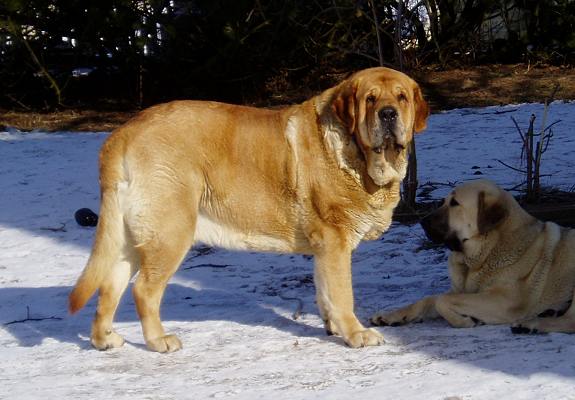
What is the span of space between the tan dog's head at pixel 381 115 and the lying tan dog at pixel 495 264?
626 millimetres

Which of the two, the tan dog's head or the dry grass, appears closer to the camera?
the tan dog's head

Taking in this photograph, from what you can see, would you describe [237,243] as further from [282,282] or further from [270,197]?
[282,282]

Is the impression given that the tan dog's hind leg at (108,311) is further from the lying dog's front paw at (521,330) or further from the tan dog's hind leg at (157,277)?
the lying dog's front paw at (521,330)

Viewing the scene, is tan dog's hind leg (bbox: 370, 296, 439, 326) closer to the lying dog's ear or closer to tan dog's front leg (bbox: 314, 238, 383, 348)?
tan dog's front leg (bbox: 314, 238, 383, 348)

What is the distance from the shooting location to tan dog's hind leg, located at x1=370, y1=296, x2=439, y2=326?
224 inches

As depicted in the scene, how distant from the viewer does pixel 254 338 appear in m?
5.54

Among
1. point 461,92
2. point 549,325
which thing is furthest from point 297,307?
point 461,92

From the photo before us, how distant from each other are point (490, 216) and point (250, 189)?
154cm

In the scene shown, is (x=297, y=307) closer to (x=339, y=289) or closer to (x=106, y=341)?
(x=339, y=289)

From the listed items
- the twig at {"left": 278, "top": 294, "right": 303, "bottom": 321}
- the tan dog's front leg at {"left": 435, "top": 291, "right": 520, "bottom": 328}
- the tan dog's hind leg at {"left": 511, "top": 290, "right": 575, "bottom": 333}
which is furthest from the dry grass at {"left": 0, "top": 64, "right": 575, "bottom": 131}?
the tan dog's hind leg at {"left": 511, "top": 290, "right": 575, "bottom": 333}

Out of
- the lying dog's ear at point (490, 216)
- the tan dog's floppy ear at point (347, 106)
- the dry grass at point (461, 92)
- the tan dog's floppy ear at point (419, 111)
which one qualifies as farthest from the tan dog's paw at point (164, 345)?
the dry grass at point (461, 92)

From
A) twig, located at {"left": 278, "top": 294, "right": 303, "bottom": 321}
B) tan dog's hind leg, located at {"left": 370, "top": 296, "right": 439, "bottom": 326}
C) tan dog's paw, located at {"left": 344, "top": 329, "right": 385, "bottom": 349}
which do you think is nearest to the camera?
tan dog's paw, located at {"left": 344, "top": 329, "right": 385, "bottom": 349}

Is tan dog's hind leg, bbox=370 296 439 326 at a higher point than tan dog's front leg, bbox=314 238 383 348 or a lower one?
lower

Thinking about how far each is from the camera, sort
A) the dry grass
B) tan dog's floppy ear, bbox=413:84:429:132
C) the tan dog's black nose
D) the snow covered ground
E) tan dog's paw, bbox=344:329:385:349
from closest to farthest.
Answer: the snow covered ground
the tan dog's black nose
tan dog's paw, bbox=344:329:385:349
tan dog's floppy ear, bbox=413:84:429:132
the dry grass
